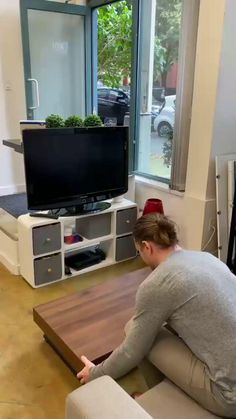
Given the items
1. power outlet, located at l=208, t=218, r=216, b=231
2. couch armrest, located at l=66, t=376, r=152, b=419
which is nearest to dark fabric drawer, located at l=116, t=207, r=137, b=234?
power outlet, located at l=208, t=218, r=216, b=231

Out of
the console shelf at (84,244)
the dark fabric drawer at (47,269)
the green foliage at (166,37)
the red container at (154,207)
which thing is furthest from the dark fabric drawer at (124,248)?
the green foliage at (166,37)

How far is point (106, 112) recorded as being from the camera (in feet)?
13.9

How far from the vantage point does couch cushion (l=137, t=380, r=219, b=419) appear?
115 centimetres

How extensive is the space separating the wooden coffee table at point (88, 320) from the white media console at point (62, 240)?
50cm

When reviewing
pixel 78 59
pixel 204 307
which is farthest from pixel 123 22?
pixel 204 307

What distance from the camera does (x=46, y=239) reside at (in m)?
2.44

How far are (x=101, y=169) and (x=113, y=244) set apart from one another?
0.63 metres

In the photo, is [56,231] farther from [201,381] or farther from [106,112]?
[106,112]

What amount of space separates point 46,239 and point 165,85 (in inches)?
64.5

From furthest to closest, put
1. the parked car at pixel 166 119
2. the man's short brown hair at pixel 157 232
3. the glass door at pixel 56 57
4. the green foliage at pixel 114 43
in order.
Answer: the green foliage at pixel 114 43
the glass door at pixel 56 57
the parked car at pixel 166 119
the man's short brown hair at pixel 157 232

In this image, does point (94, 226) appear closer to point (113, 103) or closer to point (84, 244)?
point (84, 244)

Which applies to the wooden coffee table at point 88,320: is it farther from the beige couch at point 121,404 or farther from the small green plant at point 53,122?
the small green plant at point 53,122

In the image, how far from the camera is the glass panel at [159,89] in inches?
111

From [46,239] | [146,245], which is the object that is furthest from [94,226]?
[146,245]
